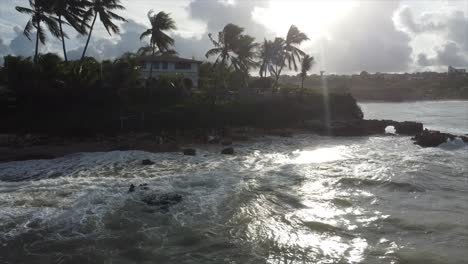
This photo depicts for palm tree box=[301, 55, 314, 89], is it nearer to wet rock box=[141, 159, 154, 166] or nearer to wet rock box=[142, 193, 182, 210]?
wet rock box=[141, 159, 154, 166]

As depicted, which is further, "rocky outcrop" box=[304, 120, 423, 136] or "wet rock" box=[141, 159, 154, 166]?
"rocky outcrop" box=[304, 120, 423, 136]

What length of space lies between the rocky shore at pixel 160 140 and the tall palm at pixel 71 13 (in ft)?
39.4

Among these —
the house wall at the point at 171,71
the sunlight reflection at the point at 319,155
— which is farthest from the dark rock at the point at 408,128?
the house wall at the point at 171,71

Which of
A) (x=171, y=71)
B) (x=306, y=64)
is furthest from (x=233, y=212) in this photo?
(x=306, y=64)

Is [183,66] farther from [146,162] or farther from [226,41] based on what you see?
[146,162]

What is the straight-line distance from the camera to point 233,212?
41.1 feet

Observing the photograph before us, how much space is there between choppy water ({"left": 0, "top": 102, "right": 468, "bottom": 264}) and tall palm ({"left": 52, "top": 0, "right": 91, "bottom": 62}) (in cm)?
1680

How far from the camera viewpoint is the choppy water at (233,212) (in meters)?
9.58

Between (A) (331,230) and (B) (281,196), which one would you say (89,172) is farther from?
(A) (331,230)

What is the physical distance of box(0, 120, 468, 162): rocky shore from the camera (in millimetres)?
22656

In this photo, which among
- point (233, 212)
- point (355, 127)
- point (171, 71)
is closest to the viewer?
point (233, 212)

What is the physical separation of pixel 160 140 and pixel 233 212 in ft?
48.5

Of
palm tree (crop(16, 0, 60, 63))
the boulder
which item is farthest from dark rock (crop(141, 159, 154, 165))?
palm tree (crop(16, 0, 60, 63))

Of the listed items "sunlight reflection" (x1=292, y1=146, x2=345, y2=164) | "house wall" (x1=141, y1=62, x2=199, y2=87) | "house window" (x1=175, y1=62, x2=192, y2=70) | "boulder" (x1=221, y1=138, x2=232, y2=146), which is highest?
"house window" (x1=175, y1=62, x2=192, y2=70)
